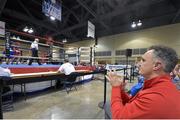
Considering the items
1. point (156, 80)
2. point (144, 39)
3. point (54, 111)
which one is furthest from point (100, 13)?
point (156, 80)

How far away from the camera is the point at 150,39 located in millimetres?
13094

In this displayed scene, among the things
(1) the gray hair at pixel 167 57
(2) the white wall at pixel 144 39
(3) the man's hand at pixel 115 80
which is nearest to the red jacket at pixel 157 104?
(1) the gray hair at pixel 167 57

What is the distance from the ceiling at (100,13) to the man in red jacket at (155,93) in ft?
23.9

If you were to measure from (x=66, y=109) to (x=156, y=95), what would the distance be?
8.70 feet

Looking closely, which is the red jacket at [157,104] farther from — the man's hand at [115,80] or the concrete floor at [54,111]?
the concrete floor at [54,111]

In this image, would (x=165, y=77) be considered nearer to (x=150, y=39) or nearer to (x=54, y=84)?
(x=54, y=84)

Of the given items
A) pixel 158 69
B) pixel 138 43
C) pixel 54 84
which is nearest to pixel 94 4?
pixel 54 84

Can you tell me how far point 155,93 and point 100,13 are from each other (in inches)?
370

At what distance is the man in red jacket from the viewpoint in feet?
2.41

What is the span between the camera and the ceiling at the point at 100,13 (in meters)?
8.35

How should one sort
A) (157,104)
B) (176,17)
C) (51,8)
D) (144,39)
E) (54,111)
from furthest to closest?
(144,39)
(176,17)
(51,8)
(54,111)
(157,104)

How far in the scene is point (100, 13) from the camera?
374 inches

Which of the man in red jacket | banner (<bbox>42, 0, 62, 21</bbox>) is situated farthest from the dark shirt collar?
banner (<bbox>42, 0, 62, 21</bbox>)

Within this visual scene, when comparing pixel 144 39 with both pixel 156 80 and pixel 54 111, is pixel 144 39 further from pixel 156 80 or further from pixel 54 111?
pixel 156 80
